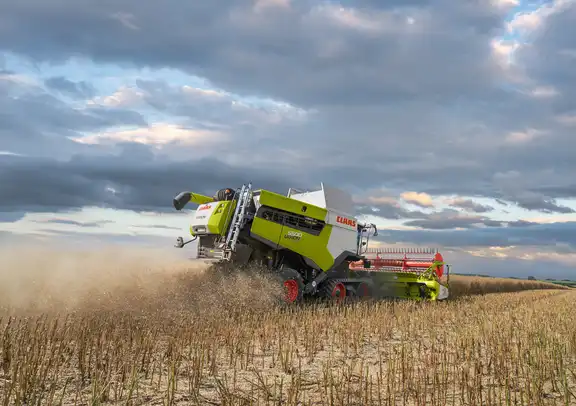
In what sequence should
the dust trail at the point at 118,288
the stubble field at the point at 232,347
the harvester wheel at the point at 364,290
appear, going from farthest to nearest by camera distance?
the harvester wheel at the point at 364,290 → the dust trail at the point at 118,288 → the stubble field at the point at 232,347

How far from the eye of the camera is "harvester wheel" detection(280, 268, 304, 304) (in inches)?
430

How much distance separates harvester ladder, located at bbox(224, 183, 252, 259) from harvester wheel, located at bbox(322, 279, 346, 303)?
297 centimetres

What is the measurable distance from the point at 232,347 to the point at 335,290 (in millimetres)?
6887

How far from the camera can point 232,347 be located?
19.0ft

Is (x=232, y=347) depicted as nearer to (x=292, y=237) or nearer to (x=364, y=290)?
(x=292, y=237)

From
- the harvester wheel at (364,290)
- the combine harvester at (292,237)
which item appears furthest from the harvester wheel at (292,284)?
the harvester wheel at (364,290)

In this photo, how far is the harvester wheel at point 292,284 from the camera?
430 inches

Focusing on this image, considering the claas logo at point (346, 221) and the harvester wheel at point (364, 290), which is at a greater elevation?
the claas logo at point (346, 221)

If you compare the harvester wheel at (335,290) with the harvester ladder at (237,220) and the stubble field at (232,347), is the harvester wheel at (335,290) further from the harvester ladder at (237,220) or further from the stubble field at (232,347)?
the harvester ladder at (237,220)

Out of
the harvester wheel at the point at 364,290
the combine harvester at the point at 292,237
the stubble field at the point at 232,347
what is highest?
the combine harvester at the point at 292,237

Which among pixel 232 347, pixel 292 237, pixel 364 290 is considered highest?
pixel 292 237

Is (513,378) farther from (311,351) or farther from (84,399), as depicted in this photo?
(84,399)

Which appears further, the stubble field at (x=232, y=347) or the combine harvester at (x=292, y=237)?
the combine harvester at (x=292, y=237)

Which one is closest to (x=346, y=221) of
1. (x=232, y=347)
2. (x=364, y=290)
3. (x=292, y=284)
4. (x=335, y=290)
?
(x=335, y=290)
